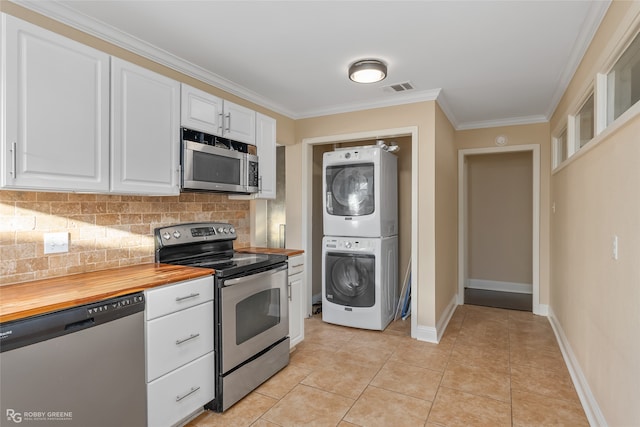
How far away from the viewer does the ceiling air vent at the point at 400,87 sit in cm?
328

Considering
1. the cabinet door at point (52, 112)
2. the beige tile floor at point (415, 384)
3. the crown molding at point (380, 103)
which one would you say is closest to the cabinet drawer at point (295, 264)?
the beige tile floor at point (415, 384)

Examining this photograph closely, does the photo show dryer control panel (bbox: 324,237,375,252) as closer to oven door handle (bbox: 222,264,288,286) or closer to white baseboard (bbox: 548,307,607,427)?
oven door handle (bbox: 222,264,288,286)

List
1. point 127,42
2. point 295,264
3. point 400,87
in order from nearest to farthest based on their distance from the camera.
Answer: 1. point 127,42
2. point 295,264
3. point 400,87

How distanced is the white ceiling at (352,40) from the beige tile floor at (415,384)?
2.44 meters

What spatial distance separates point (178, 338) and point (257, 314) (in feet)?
2.12

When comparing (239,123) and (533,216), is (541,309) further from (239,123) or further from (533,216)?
(239,123)

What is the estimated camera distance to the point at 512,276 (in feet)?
18.5

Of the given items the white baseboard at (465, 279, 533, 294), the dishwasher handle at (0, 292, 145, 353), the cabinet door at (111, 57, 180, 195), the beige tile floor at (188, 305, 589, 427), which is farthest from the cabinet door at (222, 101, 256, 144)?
the white baseboard at (465, 279, 533, 294)

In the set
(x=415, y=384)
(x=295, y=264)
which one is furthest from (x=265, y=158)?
(x=415, y=384)

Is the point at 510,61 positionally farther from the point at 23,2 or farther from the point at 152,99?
the point at 23,2

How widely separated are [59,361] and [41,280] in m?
0.67

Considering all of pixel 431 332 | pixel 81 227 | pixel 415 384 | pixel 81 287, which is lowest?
pixel 415 384

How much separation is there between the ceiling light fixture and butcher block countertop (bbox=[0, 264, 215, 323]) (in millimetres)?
1875

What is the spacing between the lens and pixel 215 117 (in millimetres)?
2699
